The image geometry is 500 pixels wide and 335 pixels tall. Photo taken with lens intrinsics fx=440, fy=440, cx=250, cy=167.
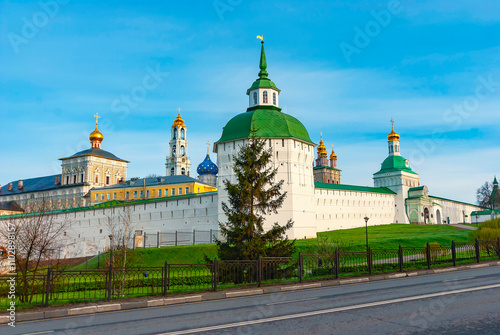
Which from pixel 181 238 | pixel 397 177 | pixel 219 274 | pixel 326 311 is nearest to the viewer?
pixel 326 311

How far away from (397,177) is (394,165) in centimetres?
313

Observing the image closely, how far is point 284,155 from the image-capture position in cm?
3906

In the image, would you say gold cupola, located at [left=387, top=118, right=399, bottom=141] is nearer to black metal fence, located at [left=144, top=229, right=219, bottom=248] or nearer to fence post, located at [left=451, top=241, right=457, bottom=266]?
black metal fence, located at [left=144, top=229, right=219, bottom=248]

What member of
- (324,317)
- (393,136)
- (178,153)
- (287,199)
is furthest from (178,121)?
(324,317)

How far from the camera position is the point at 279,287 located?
13008 millimetres

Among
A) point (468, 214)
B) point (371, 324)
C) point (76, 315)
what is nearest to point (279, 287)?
point (76, 315)

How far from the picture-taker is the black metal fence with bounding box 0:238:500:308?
1137 cm

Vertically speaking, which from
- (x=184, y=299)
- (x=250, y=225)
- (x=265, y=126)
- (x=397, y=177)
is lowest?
(x=184, y=299)

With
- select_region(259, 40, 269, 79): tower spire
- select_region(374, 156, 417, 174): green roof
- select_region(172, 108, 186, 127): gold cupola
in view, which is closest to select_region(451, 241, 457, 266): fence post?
select_region(259, 40, 269, 79): tower spire

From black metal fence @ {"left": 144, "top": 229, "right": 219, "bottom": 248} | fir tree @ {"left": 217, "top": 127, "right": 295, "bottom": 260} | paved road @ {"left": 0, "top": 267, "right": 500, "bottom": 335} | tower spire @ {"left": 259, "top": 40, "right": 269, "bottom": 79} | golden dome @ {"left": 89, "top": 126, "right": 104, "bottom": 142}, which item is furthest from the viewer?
golden dome @ {"left": 89, "top": 126, "right": 104, "bottom": 142}

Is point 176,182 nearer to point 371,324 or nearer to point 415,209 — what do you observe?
point 415,209

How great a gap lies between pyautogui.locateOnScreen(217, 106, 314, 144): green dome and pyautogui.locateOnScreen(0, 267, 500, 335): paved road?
29.7 meters

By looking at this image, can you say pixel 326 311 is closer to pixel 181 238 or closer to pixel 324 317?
pixel 324 317

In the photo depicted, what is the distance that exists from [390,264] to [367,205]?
137 feet
